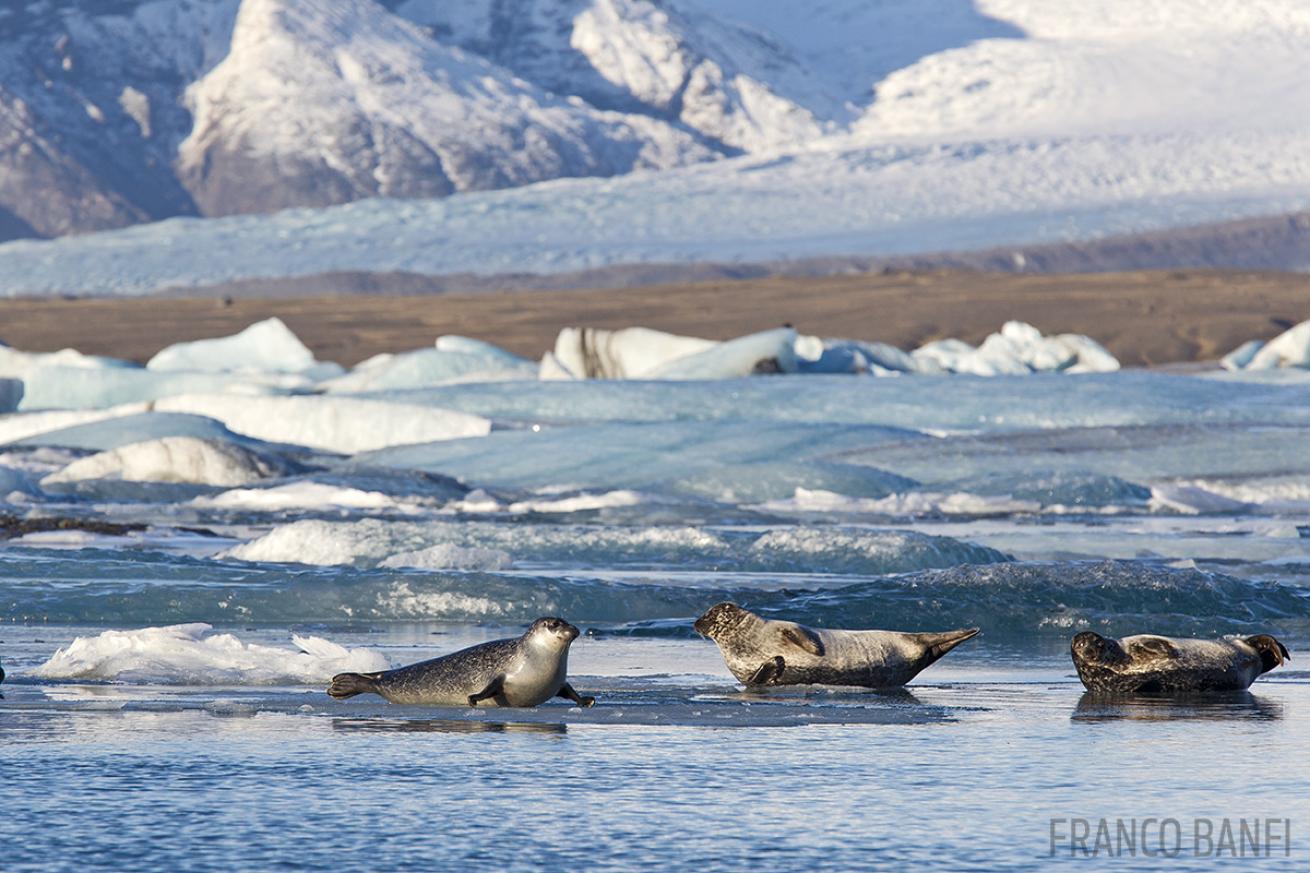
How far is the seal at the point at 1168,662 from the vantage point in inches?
211

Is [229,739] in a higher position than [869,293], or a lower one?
lower

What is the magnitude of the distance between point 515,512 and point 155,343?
80.9 ft

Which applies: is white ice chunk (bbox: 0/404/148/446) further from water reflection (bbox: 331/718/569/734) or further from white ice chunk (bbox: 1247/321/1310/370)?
white ice chunk (bbox: 1247/321/1310/370)

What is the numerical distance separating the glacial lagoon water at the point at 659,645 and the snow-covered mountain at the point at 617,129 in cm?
3654

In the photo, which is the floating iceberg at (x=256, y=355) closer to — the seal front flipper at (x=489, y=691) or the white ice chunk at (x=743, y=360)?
the white ice chunk at (x=743, y=360)

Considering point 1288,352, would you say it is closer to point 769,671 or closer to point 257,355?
point 257,355

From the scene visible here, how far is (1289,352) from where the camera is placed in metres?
27.9

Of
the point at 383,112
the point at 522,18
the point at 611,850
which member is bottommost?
the point at 611,850

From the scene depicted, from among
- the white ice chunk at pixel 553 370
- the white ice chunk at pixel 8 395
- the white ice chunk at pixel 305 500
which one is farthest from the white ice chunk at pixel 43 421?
the white ice chunk at pixel 305 500

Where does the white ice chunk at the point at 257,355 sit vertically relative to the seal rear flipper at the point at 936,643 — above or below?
above

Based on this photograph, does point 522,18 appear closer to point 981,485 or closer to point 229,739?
point 981,485

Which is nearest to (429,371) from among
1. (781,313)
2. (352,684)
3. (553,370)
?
(553,370)

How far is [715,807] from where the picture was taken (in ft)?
11.6

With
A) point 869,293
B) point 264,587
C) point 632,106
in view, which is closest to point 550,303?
point 869,293
